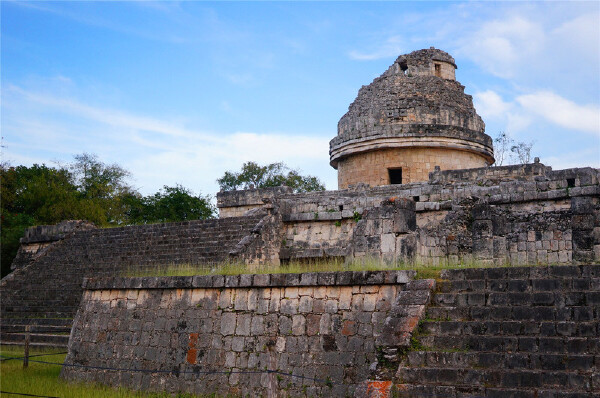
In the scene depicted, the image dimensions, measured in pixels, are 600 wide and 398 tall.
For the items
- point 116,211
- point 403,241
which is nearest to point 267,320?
point 403,241

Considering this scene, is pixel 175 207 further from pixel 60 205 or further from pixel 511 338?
pixel 511 338

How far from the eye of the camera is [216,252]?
675 inches

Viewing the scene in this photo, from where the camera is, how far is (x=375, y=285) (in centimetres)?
893

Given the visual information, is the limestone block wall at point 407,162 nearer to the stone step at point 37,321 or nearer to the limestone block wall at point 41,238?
the limestone block wall at point 41,238

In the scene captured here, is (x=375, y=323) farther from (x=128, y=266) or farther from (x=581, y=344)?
(x=128, y=266)

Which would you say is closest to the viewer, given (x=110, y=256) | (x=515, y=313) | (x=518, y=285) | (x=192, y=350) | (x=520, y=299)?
(x=515, y=313)

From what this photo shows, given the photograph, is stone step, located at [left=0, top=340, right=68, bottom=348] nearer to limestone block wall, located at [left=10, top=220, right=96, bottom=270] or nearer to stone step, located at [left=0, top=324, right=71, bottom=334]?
stone step, located at [left=0, top=324, right=71, bottom=334]

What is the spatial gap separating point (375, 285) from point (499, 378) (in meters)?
2.48

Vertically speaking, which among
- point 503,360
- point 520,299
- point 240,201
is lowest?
point 503,360

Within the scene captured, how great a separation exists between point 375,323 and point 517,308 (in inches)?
75.9

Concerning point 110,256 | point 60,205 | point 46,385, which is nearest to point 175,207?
point 60,205

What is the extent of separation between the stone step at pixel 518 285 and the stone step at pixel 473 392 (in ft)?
5.20

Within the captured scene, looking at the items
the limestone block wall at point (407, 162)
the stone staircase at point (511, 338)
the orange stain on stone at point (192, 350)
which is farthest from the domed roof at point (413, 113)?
the stone staircase at point (511, 338)

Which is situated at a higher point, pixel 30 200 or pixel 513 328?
pixel 30 200
